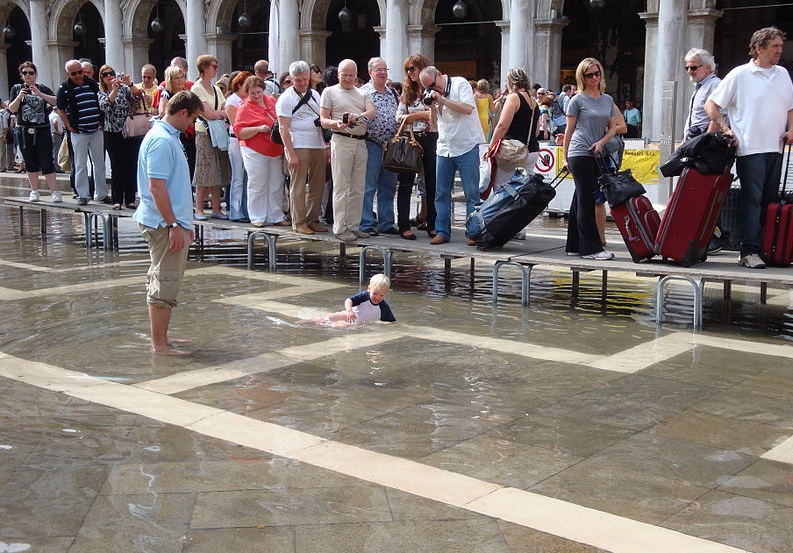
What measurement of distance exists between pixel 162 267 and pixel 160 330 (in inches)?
17.1

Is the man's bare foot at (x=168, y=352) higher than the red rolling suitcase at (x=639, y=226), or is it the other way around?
the red rolling suitcase at (x=639, y=226)

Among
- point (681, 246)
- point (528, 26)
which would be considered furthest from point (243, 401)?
point (528, 26)

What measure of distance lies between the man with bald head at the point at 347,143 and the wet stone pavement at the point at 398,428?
1.12 meters

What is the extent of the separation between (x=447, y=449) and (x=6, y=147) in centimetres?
2399

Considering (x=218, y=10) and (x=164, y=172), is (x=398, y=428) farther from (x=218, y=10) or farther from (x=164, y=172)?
(x=218, y=10)

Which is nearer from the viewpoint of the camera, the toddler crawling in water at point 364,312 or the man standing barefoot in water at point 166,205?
the man standing barefoot in water at point 166,205

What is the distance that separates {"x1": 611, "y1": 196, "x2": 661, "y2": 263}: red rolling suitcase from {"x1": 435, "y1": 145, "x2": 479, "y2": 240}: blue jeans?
165 centimetres

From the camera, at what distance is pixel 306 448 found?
17.0 feet

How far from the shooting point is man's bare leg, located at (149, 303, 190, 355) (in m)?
7.02

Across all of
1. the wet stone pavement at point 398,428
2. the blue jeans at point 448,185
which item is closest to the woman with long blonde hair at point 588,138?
the wet stone pavement at point 398,428

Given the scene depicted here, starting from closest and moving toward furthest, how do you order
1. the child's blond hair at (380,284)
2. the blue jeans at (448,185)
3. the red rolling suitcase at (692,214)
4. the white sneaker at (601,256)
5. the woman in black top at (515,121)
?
the child's blond hair at (380,284) → the red rolling suitcase at (692,214) → the white sneaker at (601,256) → the woman in black top at (515,121) → the blue jeans at (448,185)

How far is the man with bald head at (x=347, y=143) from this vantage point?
9906 millimetres

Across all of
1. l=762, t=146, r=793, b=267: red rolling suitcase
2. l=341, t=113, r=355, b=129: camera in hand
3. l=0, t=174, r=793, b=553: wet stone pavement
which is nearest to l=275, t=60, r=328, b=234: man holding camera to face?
l=341, t=113, r=355, b=129: camera in hand

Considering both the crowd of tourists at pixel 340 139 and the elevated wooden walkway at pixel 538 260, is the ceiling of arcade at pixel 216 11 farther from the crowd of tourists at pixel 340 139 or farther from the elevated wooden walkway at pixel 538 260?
the elevated wooden walkway at pixel 538 260
